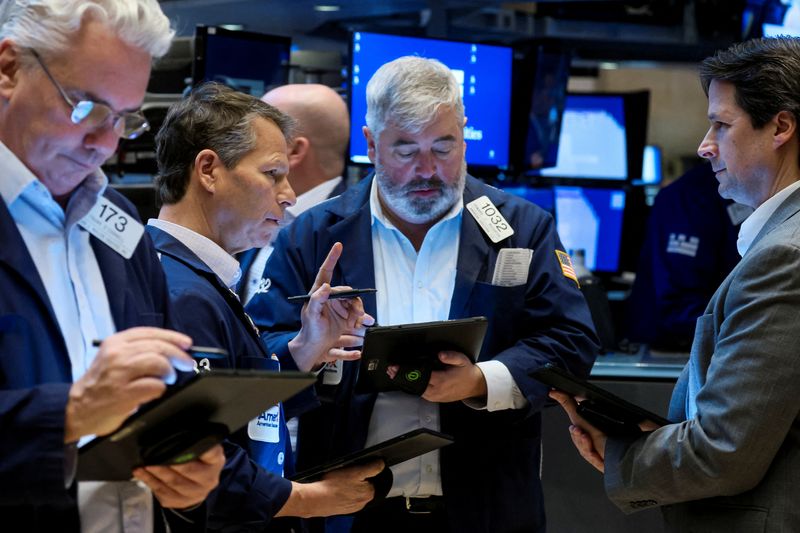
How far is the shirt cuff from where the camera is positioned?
9.66 feet

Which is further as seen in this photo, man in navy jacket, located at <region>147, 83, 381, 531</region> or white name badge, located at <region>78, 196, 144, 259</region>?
man in navy jacket, located at <region>147, 83, 381, 531</region>

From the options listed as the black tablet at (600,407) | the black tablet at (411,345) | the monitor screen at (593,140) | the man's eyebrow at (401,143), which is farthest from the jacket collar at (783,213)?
the monitor screen at (593,140)

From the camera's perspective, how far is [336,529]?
310 cm

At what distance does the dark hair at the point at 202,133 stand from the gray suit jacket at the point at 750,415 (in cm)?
115

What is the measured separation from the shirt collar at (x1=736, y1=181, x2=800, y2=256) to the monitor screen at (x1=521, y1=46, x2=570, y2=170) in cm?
281

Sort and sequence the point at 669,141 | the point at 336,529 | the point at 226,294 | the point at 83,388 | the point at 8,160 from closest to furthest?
the point at 83,388 < the point at 8,160 < the point at 226,294 < the point at 336,529 < the point at 669,141

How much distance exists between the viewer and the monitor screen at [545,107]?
5.40 metres

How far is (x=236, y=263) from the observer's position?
2643 millimetres

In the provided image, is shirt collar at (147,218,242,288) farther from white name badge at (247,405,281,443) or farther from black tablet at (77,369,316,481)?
black tablet at (77,369,316,481)

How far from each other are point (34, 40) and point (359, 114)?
2.58 metres

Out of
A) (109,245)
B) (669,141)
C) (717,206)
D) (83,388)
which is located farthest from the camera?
(669,141)

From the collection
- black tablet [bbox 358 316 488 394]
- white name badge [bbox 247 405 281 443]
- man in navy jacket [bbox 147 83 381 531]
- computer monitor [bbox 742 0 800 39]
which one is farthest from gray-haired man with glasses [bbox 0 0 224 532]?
computer monitor [bbox 742 0 800 39]

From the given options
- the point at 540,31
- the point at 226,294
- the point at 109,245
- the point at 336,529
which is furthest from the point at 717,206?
the point at 109,245

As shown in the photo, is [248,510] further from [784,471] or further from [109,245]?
[784,471]
